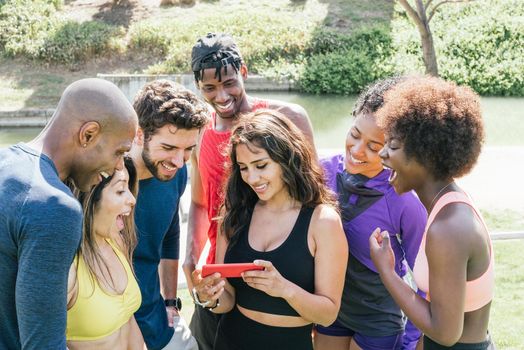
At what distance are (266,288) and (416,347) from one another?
82 cm

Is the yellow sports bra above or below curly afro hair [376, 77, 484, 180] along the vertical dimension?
below

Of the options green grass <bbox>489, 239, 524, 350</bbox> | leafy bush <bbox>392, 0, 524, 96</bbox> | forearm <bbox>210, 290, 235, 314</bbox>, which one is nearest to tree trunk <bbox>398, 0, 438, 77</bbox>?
leafy bush <bbox>392, 0, 524, 96</bbox>

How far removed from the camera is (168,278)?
11.4 ft

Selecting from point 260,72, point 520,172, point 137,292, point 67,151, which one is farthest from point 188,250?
point 260,72

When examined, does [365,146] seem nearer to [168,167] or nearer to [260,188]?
[260,188]

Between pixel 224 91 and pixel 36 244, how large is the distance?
1.85m

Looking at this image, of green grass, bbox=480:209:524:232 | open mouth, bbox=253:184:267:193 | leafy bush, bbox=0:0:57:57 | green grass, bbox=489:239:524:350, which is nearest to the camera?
open mouth, bbox=253:184:267:193

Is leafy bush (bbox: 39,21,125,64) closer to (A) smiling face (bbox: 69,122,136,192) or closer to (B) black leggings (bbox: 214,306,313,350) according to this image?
(B) black leggings (bbox: 214,306,313,350)

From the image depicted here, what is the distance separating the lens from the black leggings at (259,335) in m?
2.87

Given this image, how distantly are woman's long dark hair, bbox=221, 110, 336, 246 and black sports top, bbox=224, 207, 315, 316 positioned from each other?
0.33ft

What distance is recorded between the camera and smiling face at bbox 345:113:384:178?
3049mm

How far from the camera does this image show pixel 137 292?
272 cm

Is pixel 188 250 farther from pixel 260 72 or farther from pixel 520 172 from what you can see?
pixel 260 72

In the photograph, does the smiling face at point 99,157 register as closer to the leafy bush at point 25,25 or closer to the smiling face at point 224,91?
the smiling face at point 224,91
